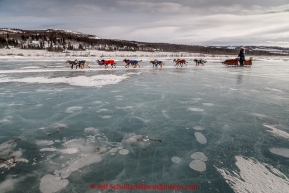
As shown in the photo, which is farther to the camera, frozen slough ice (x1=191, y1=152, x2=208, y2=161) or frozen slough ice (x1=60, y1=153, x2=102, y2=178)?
frozen slough ice (x1=191, y1=152, x2=208, y2=161)

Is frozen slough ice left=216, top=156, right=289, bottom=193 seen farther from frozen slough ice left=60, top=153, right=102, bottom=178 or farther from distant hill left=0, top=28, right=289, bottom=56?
distant hill left=0, top=28, right=289, bottom=56

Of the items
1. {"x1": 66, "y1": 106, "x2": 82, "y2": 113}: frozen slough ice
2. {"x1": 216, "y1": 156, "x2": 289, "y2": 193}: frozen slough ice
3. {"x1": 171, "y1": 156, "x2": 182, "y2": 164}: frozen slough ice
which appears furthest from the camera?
{"x1": 66, "y1": 106, "x2": 82, "y2": 113}: frozen slough ice

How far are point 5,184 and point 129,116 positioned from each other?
2827mm

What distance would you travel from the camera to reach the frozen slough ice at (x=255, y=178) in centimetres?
224

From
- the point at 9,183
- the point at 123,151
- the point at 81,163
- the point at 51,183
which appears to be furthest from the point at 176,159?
the point at 9,183

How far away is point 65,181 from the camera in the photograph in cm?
239

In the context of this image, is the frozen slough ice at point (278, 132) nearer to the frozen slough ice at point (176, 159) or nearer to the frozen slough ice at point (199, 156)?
the frozen slough ice at point (199, 156)

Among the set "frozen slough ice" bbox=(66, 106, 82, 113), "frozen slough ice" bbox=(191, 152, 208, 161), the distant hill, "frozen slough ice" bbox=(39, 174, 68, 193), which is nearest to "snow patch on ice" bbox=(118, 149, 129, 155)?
"frozen slough ice" bbox=(39, 174, 68, 193)

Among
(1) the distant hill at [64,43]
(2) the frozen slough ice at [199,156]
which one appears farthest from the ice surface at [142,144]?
(1) the distant hill at [64,43]

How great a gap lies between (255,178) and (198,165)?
27.7 inches

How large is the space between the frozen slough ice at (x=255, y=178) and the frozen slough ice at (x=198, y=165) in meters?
0.20

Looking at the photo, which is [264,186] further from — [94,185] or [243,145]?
[94,185]

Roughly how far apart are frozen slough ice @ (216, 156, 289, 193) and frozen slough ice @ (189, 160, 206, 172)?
0.20 m

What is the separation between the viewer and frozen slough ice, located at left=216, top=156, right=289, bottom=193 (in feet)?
7.36
